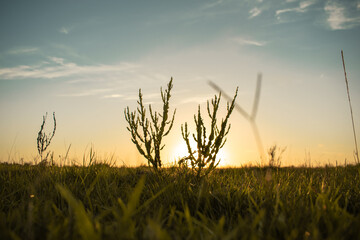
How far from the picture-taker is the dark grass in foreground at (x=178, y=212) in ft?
4.52

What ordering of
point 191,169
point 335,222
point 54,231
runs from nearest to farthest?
point 54,231, point 335,222, point 191,169

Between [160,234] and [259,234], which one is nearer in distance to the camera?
[160,234]

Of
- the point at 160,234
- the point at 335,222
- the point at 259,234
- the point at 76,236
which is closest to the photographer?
the point at 160,234

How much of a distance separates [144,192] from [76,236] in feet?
4.90

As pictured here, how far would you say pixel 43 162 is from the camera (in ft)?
14.1

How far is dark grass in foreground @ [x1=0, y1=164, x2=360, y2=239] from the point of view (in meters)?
1.38

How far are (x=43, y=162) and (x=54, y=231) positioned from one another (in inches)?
137

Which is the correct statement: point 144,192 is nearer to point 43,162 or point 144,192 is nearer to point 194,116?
point 194,116

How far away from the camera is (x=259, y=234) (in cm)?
157

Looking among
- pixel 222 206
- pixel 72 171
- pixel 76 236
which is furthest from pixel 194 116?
pixel 76 236

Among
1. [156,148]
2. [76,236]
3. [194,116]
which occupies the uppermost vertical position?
[194,116]

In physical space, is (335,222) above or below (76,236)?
below

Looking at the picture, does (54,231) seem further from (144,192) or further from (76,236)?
(144,192)

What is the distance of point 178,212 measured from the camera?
1835 mm
